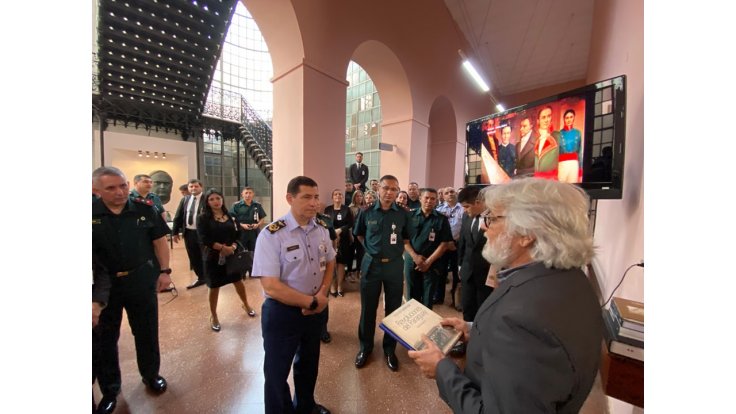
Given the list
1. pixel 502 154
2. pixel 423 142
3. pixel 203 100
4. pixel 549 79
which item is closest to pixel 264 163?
pixel 203 100

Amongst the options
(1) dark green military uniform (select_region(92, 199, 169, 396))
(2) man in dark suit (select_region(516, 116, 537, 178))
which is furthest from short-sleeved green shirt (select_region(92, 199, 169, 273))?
(2) man in dark suit (select_region(516, 116, 537, 178))

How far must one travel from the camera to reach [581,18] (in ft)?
21.7

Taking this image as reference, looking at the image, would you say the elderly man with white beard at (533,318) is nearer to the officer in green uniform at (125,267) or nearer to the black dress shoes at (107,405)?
the officer in green uniform at (125,267)

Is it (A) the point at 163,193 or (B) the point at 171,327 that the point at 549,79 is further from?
(A) the point at 163,193

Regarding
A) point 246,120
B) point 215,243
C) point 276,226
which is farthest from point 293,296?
point 246,120

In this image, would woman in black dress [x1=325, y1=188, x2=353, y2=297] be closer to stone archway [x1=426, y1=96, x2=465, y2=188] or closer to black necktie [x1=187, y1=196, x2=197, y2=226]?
black necktie [x1=187, y1=196, x2=197, y2=226]

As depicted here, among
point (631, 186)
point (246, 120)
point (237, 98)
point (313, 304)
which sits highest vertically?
point (237, 98)

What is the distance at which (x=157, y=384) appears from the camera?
207cm

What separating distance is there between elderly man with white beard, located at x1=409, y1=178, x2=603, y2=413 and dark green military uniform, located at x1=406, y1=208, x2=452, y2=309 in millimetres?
2167

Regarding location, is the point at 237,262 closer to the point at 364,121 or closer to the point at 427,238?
the point at 427,238

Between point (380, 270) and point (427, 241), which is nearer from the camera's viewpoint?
point (380, 270)

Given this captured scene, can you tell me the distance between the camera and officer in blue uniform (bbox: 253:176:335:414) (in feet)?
5.12

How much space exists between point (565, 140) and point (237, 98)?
1374 centimetres
